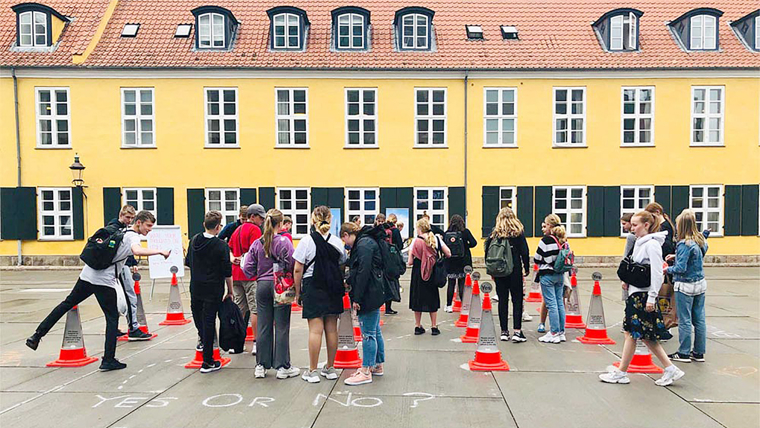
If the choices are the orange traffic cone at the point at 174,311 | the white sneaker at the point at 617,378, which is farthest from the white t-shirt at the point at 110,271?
the white sneaker at the point at 617,378

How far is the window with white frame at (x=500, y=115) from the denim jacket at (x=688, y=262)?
13.4m

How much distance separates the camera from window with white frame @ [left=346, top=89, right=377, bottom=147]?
64.6 feet

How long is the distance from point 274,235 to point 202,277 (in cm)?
98

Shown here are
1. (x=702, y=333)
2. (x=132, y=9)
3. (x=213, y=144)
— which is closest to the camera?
(x=702, y=333)

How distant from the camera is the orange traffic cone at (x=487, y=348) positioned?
6.48m

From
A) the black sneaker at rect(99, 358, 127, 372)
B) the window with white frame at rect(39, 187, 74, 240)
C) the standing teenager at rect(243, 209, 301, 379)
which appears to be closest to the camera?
the standing teenager at rect(243, 209, 301, 379)

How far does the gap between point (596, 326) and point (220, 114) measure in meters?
15.6

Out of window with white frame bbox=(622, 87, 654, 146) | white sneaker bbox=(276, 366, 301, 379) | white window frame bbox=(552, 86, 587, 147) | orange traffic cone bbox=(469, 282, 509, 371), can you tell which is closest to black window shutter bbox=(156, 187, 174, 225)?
white window frame bbox=(552, 86, 587, 147)

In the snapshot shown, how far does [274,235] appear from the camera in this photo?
6195mm

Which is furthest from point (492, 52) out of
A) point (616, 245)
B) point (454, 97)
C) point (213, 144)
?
point (213, 144)

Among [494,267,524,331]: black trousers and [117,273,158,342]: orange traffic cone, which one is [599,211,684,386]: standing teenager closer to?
[494,267,524,331]: black trousers

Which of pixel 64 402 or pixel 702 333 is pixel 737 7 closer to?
pixel 702 333

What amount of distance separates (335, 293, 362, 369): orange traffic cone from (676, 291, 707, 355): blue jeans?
13.4 feet

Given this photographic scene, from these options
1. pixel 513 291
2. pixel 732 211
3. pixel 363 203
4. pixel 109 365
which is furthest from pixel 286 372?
pixel 732 211
